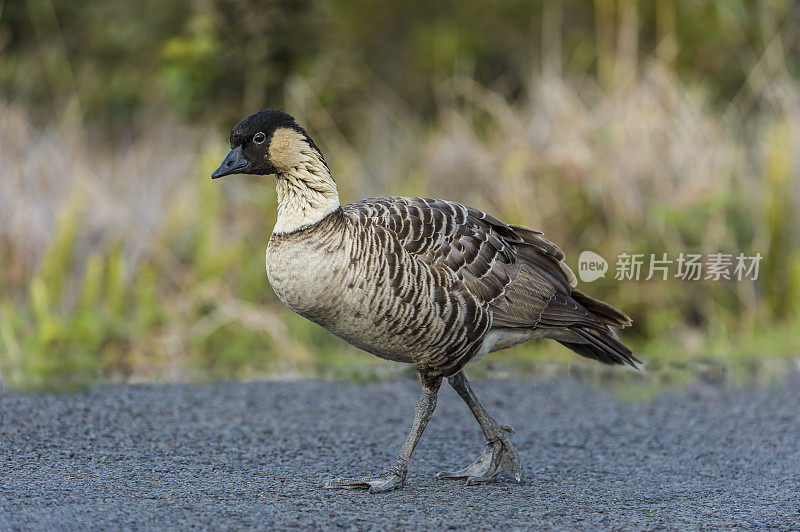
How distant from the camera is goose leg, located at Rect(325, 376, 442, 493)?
517 centimetres

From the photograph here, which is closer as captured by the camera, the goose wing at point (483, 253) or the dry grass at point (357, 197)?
the goose wing at point (483, 253)

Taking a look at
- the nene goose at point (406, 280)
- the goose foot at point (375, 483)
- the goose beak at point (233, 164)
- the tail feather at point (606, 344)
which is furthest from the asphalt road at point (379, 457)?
the goose beak at point (233, 164)

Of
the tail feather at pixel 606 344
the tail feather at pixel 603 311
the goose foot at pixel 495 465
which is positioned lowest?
the goose foot at pixel 495 465

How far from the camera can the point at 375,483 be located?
518 cm

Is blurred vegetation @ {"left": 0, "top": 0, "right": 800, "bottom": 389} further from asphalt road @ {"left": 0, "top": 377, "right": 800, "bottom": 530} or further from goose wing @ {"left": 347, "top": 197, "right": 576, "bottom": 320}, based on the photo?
goose wing @ {"left": 347, "top": 197, "right": 576, "bottom": 320}

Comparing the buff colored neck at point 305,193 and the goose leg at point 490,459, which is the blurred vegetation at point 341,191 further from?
the buff colored neck at point 305,193

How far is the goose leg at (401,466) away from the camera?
17.0ft

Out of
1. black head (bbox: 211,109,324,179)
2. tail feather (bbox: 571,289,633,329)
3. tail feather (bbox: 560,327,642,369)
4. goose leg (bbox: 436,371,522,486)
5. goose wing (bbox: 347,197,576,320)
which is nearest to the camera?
black head (bbox: 211,109,324,179)

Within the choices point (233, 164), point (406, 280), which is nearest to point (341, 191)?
point (233, 164)

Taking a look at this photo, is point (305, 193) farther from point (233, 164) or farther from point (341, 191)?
point (341, 191)

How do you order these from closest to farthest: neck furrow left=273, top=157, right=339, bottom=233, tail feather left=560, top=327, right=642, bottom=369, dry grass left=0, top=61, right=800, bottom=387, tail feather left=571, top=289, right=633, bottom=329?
neck furrow left=273, top=157, right=339, bottom=233 → tail feather left=560, top=327, right=642, bottom=369 → tail feather left=571, top=289, right=633, bottom=329 → dry grass left=0, top=61, right=800, bottom=387

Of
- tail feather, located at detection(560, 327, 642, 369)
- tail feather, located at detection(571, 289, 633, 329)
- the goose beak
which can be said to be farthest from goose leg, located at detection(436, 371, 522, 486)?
the goose beak

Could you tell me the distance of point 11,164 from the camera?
986 centimetres

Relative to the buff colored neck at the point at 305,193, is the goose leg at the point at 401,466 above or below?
below
